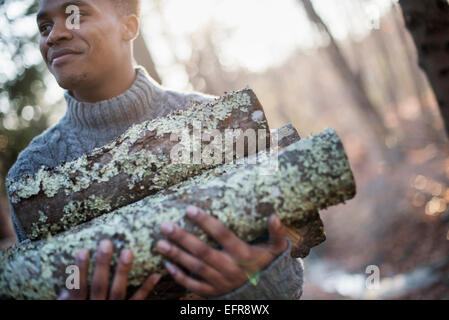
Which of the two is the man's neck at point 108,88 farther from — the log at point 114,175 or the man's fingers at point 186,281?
the man's fingers at point 186,281

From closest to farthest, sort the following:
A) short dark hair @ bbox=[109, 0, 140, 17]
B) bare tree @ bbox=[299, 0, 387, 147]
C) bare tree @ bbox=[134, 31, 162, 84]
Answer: short dark hair @ bbox=[109, 0, 140, 17] → bare tree @ bbox=[134, 31, 162, 84] → bare tree @ bbox=[299, 0, 387, 147]

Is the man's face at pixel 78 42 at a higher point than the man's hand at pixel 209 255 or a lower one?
higher

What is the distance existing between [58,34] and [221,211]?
67.8 inches

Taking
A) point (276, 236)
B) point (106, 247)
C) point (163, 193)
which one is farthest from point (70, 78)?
point (276, 236)

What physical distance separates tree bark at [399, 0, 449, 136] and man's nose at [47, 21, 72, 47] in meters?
2.79

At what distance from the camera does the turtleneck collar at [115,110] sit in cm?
250

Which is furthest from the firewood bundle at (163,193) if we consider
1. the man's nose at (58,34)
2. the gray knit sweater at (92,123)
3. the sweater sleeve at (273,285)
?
the man's nose at (58,34)

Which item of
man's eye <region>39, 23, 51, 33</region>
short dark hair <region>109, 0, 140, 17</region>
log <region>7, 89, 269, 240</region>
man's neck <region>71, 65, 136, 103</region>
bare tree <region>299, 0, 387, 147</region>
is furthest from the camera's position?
bare tree <region>299, 0, 387, 147</region>

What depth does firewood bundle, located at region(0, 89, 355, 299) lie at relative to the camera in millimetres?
1591

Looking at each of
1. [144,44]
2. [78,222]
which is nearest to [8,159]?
[144,44]

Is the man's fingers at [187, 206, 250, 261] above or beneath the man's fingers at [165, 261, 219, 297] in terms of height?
above

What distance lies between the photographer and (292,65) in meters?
41.7

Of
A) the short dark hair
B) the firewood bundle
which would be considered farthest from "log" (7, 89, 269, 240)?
the short dark hair

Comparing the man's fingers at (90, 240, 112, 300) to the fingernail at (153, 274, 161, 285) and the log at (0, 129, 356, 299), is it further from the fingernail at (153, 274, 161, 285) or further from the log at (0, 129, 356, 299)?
the fingernail at (153, 274, 161, 285)
